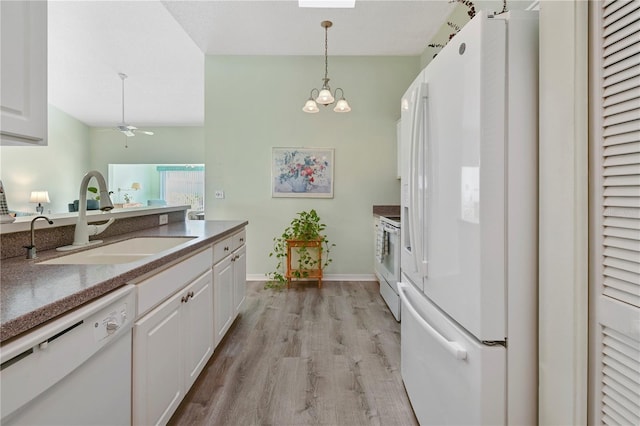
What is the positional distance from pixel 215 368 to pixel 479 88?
2150mm

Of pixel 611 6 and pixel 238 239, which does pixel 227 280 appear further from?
pixel 611 6

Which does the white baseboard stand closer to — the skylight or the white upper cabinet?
the skylight

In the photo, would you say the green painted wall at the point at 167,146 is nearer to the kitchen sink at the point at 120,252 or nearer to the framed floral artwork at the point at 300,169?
the framed floral artwork at the point at 300,169

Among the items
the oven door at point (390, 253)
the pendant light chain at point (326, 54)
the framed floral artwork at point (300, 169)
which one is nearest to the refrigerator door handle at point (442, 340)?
the oven door at point (390, 253)

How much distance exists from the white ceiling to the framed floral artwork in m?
1.34

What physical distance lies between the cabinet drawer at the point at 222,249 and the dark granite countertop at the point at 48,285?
26.5 inches

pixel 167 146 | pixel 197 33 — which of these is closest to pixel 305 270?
pixel 197 33

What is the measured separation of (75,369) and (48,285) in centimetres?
27

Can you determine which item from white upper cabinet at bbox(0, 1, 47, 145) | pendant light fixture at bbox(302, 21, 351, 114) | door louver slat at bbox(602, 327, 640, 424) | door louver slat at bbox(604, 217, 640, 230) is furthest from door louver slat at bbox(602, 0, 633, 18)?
pendant light fixture at bbox(302, 21, 351, 114)

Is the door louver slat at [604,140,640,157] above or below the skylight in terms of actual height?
below

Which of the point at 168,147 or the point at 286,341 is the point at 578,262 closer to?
the point at 286,341

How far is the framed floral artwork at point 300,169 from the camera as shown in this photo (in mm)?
4305

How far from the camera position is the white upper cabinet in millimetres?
969

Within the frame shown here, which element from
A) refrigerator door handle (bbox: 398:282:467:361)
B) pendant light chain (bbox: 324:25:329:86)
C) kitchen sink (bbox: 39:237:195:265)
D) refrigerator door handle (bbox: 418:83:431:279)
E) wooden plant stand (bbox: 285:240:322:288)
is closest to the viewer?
refrigerator door handle (bbox: 398:282:467:361)
